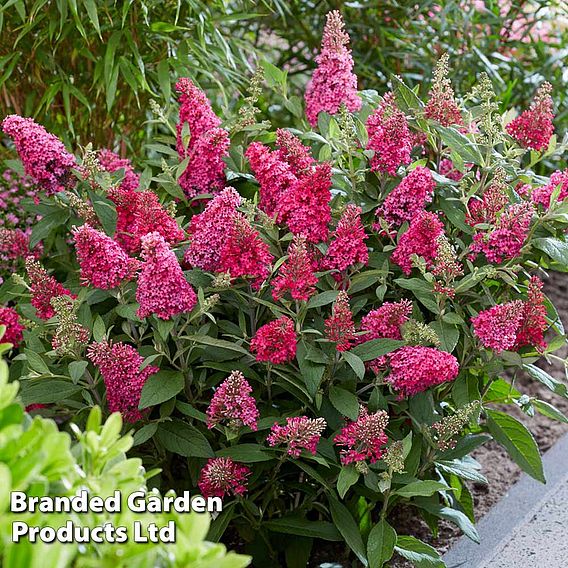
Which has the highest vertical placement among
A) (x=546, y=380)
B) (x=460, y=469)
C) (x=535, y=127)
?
(x=535, y=127)

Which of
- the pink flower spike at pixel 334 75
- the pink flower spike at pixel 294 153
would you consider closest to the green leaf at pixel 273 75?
the pink flower spike at pixel 334 75

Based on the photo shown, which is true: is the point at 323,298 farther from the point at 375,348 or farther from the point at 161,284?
the point at 161,284

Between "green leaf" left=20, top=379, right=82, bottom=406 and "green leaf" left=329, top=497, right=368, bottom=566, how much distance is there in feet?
1.79

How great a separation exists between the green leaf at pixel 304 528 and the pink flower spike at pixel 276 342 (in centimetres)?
40

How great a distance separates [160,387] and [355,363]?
0.35m

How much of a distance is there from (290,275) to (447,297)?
1.09 feet

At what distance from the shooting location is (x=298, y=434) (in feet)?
4.97

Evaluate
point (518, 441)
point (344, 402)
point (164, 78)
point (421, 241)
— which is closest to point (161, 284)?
point (344, 402)

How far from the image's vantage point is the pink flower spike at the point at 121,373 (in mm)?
1543

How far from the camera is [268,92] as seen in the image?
3.75m

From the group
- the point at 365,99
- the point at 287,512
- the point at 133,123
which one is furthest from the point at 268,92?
the point at 287,512

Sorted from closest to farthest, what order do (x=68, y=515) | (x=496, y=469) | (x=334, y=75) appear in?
(x=68, y=515) → (x=334, y=75) → (x=496, y=469)

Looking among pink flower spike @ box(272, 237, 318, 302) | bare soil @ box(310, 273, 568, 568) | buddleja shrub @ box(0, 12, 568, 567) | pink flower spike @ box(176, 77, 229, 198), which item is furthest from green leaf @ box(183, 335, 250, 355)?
bare soil @ box(310, 273, 568, 568)

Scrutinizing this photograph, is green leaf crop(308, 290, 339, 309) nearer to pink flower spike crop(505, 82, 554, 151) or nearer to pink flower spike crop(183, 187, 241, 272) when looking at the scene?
pink flower spike crop(183, 187, 241, 272)
